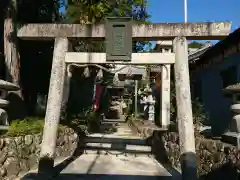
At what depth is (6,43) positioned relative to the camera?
367 inches

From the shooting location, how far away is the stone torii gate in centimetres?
737

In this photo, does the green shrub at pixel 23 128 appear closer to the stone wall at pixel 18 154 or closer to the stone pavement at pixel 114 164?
the stone wall at pixel 18 154

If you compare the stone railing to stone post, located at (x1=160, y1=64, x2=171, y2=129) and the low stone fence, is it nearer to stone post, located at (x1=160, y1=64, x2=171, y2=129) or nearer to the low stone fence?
the low stone fence

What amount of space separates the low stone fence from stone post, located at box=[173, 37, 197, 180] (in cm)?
36

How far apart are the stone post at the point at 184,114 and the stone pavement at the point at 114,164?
3.43ft

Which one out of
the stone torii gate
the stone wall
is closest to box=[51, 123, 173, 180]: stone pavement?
the stone wall

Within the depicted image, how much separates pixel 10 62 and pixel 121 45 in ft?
13.3

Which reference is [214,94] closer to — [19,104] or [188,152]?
[188,152]

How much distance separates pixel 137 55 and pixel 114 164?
12.2 ft

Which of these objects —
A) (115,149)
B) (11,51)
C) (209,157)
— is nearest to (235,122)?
(209,157)

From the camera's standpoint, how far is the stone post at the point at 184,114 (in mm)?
6742

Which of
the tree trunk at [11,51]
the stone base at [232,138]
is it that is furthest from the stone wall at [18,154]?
the stone base at [232,138]

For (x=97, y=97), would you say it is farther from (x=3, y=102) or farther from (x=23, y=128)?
(x=3, y=102)

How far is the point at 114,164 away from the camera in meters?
9.17
